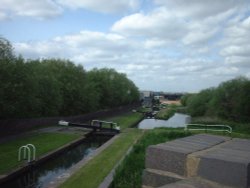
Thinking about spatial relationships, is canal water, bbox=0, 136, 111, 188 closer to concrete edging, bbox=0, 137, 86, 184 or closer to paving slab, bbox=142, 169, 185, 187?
concrete edging, bbox=0, 137, 86, 184

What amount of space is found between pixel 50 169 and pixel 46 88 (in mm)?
19790

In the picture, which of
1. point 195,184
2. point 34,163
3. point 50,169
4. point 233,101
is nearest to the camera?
point 195,184

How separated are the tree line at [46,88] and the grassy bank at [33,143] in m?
3.05

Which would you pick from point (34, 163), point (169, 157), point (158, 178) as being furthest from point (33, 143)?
point (169, 157)

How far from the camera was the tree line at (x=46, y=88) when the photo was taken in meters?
26.5

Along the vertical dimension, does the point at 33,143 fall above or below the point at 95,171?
below

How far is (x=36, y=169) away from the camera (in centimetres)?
1795

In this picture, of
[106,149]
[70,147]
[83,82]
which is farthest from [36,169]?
[83,82]

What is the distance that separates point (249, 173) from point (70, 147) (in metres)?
23.4

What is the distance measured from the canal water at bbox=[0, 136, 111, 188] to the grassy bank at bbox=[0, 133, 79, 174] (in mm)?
651

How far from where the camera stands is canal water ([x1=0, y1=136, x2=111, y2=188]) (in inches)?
598

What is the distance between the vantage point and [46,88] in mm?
37594

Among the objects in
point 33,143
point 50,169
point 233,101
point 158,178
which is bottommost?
point 50,169

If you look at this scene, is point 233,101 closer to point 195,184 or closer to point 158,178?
point 158,178
